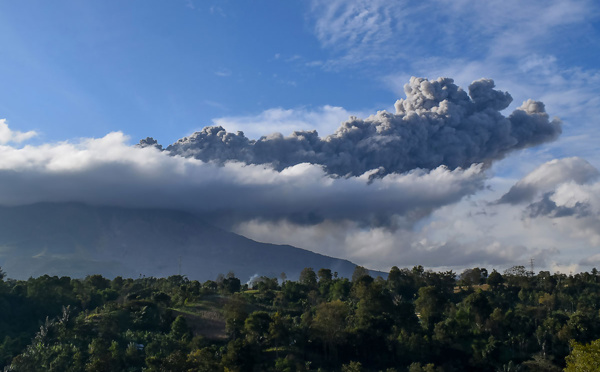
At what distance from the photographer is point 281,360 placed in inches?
2749

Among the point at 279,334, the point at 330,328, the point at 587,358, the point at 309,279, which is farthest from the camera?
the point at 309,279

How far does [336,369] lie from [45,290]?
57020 millimetres

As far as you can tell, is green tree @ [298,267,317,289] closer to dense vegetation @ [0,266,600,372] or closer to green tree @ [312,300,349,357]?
dense vegetation @ [0,266,600,372]

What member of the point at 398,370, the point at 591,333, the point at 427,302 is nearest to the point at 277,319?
the point at 398,370

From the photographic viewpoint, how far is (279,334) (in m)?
75.4

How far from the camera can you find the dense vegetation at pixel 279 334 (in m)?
68.6

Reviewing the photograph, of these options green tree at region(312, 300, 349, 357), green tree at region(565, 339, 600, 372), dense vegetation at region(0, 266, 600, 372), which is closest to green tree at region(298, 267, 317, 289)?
dense vegetation at region(0, 266, 600, 372)

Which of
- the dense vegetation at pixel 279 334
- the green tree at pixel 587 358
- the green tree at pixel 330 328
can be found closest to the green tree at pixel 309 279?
the dense vegetation at pixel 279 334

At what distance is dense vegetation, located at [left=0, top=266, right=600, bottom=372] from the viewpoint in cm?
6856

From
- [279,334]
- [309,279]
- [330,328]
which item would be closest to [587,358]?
[330,328]

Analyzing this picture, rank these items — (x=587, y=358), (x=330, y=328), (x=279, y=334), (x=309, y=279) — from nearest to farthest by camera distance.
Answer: (x=587, y=358), (x=279, y=334), (x=330, y=328), (x=309, y=279)

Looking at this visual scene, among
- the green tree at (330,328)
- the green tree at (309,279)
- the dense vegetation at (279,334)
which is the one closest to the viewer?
the dense vegetation at (279,334)

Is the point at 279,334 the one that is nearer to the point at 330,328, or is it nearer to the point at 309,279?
the point at 330,328

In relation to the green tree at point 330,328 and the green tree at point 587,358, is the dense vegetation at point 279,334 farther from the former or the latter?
the green tree at point 587,358
